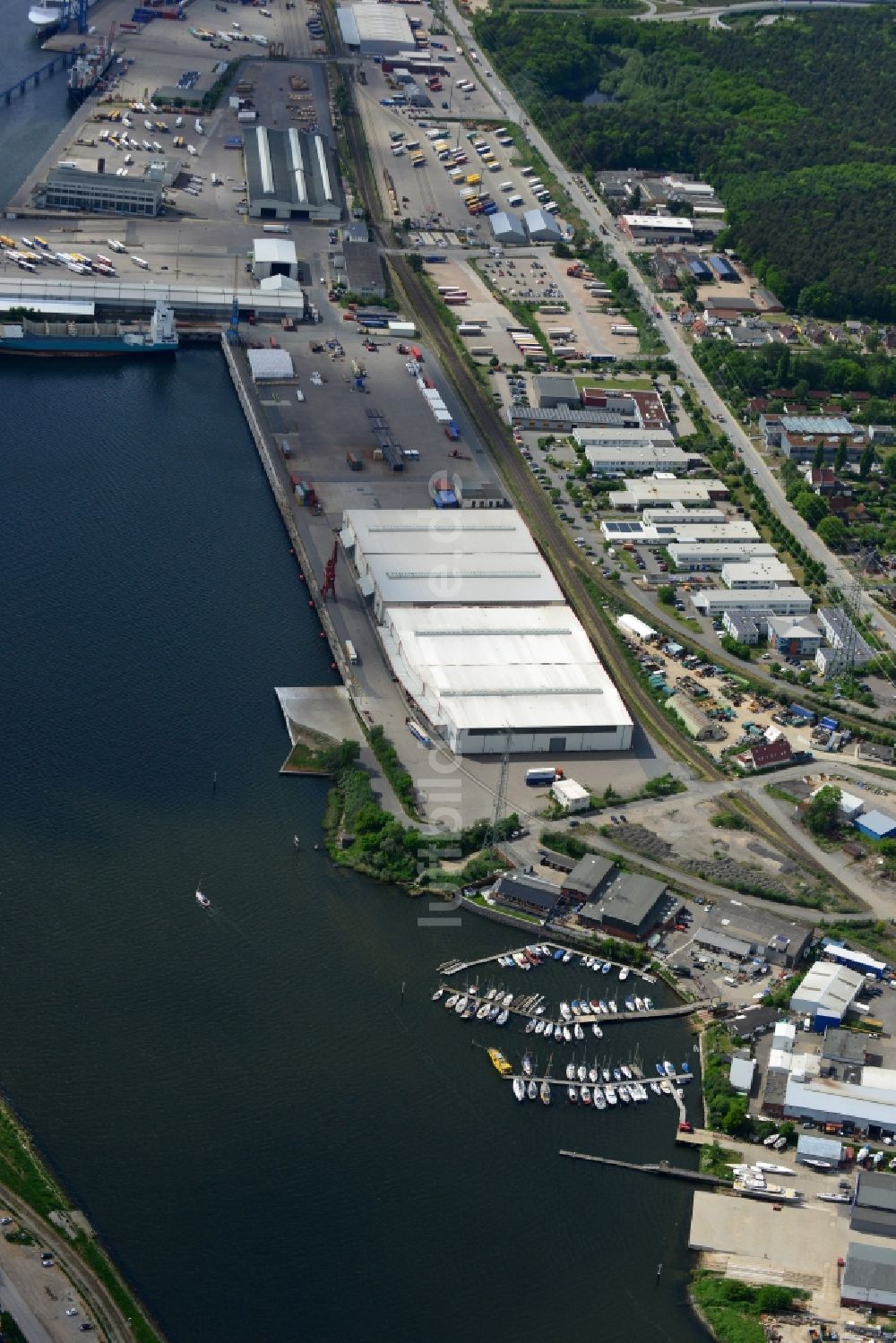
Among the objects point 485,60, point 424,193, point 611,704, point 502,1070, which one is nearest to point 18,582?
point 611,704

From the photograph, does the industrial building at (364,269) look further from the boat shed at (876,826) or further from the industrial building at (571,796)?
the boat shed at (876,826)

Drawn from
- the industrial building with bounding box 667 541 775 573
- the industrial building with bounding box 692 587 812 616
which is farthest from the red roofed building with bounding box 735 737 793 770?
the industrial building with bounding box 667 541 775 573

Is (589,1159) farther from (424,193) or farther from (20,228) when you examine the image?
(424,193)

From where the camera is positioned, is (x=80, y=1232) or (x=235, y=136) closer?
(x=80, y=1232)

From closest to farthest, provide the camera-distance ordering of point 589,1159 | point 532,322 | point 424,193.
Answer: point 589,1159, point 532,322, point 424,193

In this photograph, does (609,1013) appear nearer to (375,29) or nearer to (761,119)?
(761,119)

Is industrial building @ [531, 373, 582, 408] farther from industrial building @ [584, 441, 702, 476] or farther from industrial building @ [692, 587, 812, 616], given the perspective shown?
industrial building @ [692, 587, 812, 616]
